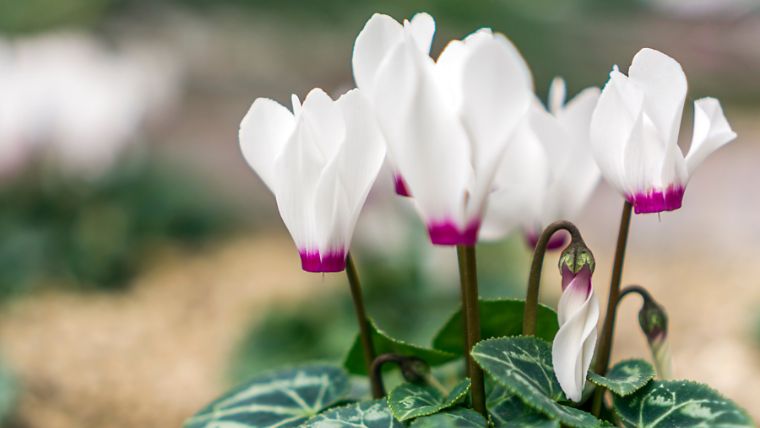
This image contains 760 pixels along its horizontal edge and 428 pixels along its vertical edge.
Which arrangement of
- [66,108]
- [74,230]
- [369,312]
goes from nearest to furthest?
[369,312] → [66,108] → [74,230]

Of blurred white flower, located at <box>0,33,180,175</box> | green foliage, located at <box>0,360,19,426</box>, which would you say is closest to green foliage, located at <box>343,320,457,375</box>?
green foliage, located at <box>0,360,19,426</box>

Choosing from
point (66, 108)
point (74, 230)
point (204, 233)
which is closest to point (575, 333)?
point (66, 108)

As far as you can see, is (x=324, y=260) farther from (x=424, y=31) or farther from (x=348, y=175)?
(x=424, y=31)

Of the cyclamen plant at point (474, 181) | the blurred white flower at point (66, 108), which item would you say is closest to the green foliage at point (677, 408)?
the cyclamen plant at point (474, 181)

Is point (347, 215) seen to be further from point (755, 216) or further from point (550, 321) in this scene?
point (755, 216)

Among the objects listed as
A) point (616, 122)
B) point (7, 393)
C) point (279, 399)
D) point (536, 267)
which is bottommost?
point (7, 393)

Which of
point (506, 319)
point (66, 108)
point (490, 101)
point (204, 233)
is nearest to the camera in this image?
point (490, 101)

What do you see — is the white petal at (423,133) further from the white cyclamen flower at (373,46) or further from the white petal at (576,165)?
the white petal at (576,165)
